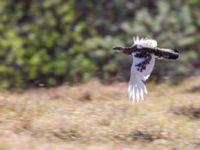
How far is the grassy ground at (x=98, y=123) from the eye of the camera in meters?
7.38

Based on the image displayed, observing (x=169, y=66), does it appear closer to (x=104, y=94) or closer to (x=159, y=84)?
(x=159, y=84)

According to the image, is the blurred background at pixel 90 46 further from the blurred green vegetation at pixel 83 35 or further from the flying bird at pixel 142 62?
the flying bird at pixel 142 62

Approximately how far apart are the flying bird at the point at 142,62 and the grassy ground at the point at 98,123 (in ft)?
1.67

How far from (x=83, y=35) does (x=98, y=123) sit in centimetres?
652

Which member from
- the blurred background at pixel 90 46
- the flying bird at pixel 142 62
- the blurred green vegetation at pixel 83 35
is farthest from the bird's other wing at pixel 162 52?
the blurred green vegetation at pixel 83 35

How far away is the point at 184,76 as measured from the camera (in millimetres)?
13469

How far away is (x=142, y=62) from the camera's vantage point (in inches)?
303

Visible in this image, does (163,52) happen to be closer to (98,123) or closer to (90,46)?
(98,123)

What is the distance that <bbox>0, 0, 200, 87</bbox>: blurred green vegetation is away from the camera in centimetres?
1384

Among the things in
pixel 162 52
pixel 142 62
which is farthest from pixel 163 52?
pixel 142 62

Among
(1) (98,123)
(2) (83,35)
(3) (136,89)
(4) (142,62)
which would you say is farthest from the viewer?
(2) (83,35)

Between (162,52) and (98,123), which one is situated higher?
(162,52)

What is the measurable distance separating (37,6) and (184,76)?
3.57 m

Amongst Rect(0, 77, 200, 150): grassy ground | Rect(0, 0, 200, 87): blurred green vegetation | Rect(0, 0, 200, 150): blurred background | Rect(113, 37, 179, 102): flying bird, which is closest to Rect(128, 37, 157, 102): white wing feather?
Rect(113, 37, 179, 102): flying bird
